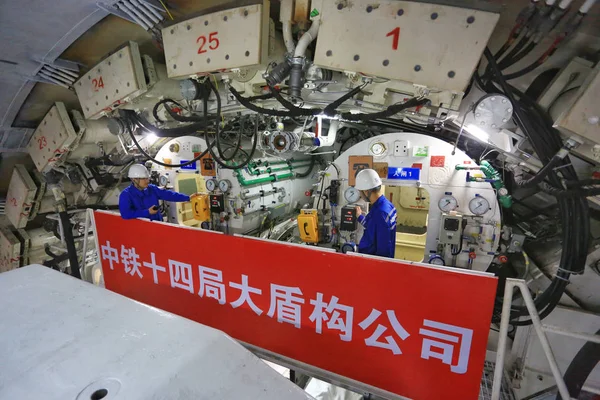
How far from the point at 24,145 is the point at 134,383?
540 cm

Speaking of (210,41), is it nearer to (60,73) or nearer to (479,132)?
(60,73)

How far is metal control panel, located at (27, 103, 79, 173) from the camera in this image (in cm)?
367

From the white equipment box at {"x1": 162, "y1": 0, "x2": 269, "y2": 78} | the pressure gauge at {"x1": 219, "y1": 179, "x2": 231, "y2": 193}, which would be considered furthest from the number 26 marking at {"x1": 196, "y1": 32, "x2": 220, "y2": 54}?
the pressure gauge at {"x1": 219, "y1": 179, "x2": 231, "y2": 193}

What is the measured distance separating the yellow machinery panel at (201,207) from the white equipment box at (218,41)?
9.58 feet

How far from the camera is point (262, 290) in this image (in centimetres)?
196

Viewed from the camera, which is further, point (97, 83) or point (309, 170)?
point (309, 170)

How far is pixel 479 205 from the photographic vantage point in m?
3.18

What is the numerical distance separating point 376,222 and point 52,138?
480cm

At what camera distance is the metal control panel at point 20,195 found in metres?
4.41

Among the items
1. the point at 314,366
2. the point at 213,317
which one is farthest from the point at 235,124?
the point at 314,366

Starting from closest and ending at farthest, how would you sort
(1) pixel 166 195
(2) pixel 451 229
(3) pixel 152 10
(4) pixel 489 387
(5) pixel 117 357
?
(5) pixel 117 357 → (3) pixel 152 10 → (4) pixel 489 387 → (2) pixel 451 229 → (1) pixel 166 195

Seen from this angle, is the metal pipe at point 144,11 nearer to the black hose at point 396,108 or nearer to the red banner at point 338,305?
the red banner at point 338,305

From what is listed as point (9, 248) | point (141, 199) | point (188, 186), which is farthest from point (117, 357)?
point (9, 248)

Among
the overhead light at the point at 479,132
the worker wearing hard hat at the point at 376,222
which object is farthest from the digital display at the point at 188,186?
the overhead light at the point at 479,132
